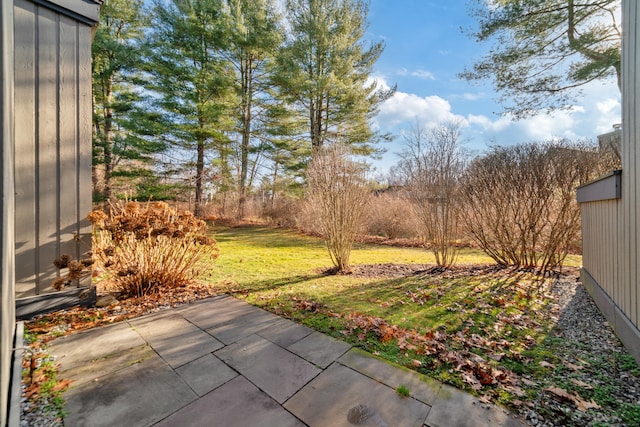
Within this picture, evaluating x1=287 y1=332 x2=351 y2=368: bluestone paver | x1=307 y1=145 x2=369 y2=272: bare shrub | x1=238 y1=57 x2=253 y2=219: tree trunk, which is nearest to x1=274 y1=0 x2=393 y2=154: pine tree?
x1=238 y1=57 x2=253 y2=219: tree trunk

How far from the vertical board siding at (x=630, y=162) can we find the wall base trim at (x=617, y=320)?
0.07 metres

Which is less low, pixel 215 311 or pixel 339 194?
pixel 339 194

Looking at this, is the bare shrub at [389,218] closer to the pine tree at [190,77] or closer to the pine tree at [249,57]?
the pine tree at [249,57]

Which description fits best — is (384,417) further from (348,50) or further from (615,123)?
(348,50)

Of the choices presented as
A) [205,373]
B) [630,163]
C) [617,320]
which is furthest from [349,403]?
[630,163]

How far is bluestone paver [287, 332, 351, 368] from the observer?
6.73ft

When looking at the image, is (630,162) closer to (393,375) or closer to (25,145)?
(393,375)

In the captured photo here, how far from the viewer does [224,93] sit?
39.7 ft

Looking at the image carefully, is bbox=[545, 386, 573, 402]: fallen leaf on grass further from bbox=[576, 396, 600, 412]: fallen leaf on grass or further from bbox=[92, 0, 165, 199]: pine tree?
bbox=[92, 0, 165, 199]: pine tree

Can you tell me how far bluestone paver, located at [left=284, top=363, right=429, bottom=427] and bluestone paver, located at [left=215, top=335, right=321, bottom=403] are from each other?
9 cm

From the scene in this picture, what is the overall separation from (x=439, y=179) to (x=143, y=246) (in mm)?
5109

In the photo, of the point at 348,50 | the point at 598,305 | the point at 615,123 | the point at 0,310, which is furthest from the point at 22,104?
the point at 615,123

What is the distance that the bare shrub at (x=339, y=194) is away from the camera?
4691 millimetres

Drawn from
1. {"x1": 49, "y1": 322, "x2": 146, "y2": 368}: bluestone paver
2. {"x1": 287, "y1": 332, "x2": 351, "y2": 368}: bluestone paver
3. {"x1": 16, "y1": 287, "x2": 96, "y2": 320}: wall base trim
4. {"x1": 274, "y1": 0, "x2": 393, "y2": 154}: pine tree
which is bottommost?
{"x1": 287, "y1": 332, "x2": 351, "y2": 368}: bluestone paver
